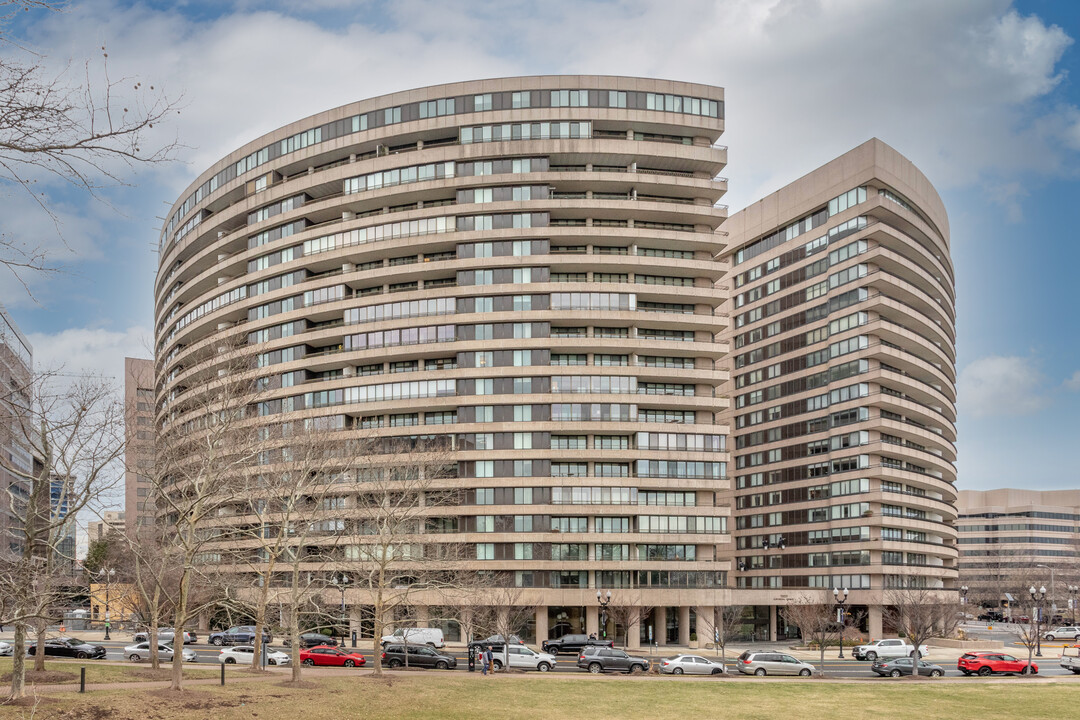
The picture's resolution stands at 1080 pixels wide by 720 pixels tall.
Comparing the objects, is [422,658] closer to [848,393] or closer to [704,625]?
[704,625]

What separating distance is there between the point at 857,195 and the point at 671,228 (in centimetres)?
2538

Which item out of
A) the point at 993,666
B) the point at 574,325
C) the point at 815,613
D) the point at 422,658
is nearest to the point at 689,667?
the point at 422,658

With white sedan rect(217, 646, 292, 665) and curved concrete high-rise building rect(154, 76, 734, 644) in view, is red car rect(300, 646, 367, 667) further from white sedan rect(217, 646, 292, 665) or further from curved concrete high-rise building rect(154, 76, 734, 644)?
curved concrete high-rise building rect(154, 76, 734, 644)

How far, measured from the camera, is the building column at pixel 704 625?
87.6 meters

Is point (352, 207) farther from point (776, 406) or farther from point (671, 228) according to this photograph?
point (776, 406)

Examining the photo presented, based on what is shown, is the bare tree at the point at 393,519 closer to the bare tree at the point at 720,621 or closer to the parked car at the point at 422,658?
the parked car at the point at 422,658

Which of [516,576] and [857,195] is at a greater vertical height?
[857,195]

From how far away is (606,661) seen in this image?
59000 mm

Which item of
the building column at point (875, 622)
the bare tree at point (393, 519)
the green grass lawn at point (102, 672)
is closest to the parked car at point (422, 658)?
the bare tree at point (393, 519)

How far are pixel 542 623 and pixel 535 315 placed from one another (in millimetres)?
30110

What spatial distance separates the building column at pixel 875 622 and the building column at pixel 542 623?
38016mm

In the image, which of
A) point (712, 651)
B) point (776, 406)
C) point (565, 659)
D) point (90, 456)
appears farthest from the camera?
point (776, 406)

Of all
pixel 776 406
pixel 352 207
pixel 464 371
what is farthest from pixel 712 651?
pixel 352 207

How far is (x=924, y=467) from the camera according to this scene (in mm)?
110125
